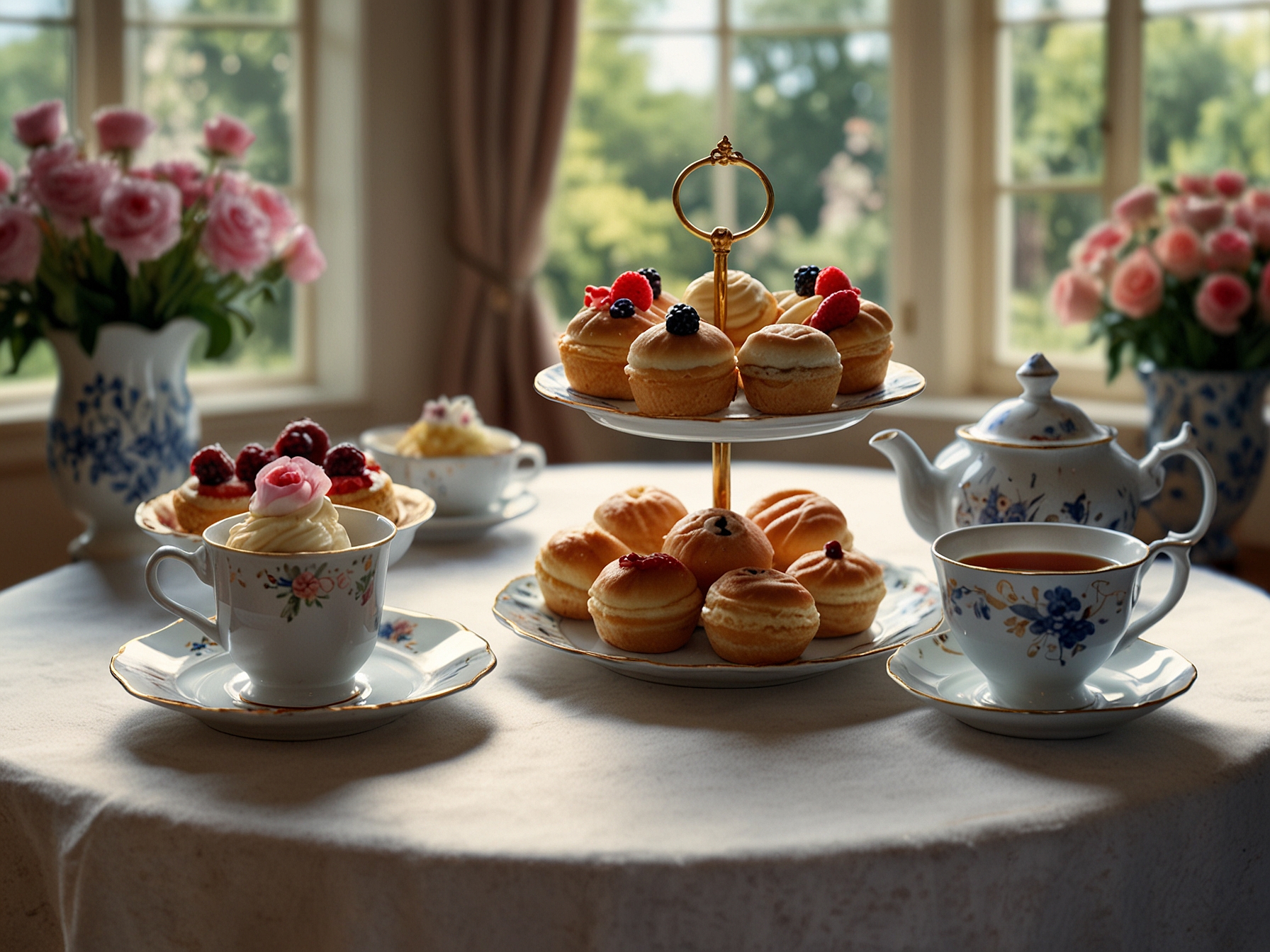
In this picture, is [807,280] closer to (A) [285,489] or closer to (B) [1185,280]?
(A) [285,489]

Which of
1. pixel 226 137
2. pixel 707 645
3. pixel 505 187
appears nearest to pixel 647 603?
pixel 707 645

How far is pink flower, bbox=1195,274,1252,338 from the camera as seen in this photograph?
2.17 m

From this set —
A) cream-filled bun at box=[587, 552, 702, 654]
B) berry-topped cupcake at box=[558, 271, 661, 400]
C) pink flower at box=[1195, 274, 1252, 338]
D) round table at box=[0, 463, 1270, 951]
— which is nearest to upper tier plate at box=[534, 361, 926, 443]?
berry-topped cupcake at box=[558, 271, 661, 400]

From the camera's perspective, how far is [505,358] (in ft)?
10.8

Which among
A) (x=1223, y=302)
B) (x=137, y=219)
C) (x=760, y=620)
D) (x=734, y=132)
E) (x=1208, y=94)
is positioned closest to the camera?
(x=760, y=620)

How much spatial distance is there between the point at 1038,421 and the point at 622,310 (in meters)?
0.42

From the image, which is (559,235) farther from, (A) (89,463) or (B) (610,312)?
(B) (610,312)

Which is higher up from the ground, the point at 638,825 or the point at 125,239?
the point at 125,239

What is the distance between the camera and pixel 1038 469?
Result: 1243 millimetres

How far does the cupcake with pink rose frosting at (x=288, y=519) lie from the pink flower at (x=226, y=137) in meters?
1.03

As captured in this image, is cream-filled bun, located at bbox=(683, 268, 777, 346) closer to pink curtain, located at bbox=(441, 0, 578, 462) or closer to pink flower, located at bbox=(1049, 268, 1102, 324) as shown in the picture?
pink flower, located at bbox=(1049, 268, 1102, 324)

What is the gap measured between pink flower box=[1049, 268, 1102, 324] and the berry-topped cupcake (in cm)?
145

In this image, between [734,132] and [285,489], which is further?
[734,132]

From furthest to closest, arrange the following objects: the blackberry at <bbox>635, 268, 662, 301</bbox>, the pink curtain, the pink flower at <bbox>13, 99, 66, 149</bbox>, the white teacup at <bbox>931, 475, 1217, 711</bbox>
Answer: the pink curtain < the pink flower at <bbox>13, 99, 66, 149</bbox> < the blackberry at <bbox>635, 268, 662, 301</bbox> < the white teacup at <bbox>931, 475, 1217, 711</bbox>
